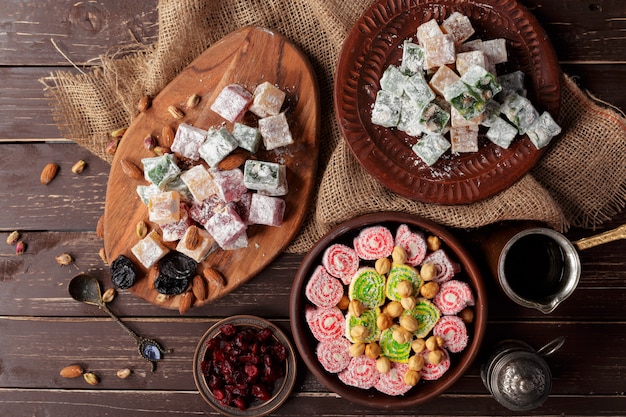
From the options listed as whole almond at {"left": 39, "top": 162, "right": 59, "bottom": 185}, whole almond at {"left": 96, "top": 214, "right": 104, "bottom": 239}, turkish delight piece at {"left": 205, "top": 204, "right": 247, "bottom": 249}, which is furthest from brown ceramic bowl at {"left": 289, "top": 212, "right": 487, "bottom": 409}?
whole almond at {"left": 39, "top": 162, "right": 59, "bottom": 185}

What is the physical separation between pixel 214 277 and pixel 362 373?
1.90ft

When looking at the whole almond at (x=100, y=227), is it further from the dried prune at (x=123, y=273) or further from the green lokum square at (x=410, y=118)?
the green lokum square at (x=410, y=118)

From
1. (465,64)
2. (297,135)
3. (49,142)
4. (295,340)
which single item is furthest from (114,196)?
(465,64)

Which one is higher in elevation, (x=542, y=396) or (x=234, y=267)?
(x=234, y=267)

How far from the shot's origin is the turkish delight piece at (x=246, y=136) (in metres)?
1.83

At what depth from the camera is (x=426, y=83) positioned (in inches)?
66.1

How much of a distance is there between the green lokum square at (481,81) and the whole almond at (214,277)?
1.00 m

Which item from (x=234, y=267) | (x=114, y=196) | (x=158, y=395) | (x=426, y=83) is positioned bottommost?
(x=158, y=395)

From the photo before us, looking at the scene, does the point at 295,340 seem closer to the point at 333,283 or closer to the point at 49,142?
the point at 333,283

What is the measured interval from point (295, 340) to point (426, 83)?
0.89 meters

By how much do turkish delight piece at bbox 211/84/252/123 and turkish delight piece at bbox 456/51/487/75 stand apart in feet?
2.19

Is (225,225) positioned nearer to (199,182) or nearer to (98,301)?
(199,182)

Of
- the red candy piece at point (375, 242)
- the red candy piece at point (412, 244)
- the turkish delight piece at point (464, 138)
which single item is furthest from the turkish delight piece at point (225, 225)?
the turkish delight piece at point (464, 138)

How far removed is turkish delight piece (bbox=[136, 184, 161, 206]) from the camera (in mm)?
1894
